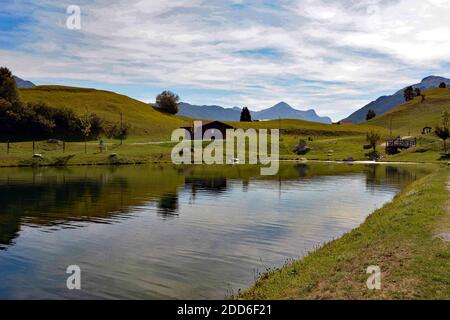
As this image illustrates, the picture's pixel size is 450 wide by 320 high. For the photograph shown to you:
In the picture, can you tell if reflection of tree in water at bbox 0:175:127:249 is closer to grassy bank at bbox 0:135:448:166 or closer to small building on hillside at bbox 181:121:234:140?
grassy bank at bbox 0:135:448:166

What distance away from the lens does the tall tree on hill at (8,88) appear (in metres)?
152

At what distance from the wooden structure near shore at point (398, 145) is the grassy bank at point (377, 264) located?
137981 mm

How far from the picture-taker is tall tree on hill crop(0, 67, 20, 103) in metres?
152

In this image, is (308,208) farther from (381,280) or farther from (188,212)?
(381,280)

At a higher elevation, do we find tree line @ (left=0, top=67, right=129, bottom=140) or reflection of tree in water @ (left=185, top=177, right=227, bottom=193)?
tree line @ (left=0, top=67, right=129, bottom=140)

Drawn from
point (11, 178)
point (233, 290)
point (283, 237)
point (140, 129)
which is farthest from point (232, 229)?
point (140, 129)

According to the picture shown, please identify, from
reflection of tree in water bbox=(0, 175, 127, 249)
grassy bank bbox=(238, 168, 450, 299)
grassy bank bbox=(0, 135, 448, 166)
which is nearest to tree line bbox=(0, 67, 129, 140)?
grassy bank bbox=(0, 135, 448, 166)

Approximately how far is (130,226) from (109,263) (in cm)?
1129

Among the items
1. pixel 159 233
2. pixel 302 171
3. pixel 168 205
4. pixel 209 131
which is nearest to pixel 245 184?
pixel 168 205

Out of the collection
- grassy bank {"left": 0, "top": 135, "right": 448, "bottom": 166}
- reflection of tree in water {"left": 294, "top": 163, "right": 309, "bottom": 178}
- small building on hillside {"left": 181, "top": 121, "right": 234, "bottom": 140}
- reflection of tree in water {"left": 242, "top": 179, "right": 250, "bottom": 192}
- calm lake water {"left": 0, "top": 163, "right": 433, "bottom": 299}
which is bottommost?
calm lake water {"left": 0, "top": 163, "right": 433, "bottom": 299}

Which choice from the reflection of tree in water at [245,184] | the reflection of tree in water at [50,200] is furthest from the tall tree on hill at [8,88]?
the reflection of tree in water at [245,184]

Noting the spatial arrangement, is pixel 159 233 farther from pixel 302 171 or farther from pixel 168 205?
pixel 302 171

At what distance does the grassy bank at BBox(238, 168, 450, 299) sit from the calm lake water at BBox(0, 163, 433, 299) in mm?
2892

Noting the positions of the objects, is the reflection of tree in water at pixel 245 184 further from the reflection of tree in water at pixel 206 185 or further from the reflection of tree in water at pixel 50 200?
the reflection of tree in water at pixel 50 200
